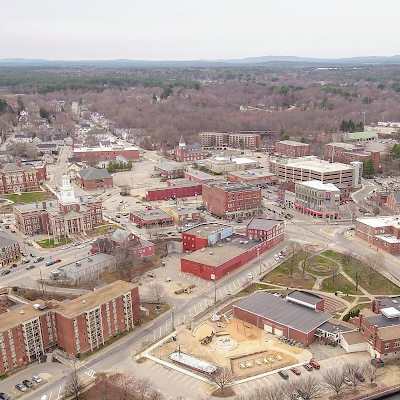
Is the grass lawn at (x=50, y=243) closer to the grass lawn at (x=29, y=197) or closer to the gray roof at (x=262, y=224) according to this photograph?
the grass lawn at (x=29, y=197)

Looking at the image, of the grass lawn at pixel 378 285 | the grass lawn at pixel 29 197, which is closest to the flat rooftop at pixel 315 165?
the grass lawn at pixel 378 285

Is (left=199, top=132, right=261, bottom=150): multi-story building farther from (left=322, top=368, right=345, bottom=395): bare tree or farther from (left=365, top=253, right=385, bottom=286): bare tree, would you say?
(left=322, top=368, right=345, bottom=395): bare tree

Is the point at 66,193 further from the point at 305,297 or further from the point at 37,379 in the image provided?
the point at 305,297

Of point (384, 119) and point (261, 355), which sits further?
point (384, 119)

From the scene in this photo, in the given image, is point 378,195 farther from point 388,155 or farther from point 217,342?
point 217,342

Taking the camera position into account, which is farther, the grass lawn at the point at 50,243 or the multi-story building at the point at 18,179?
the multi-story building at the point at 18,179

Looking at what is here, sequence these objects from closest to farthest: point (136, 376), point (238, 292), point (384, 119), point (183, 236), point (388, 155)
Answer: point (136, 376)
point (238, 292)
point (183, 236)
point (388, 155)
point (384, 119)

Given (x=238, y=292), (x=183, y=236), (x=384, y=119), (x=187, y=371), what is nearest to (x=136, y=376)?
(x=187, y=371)
